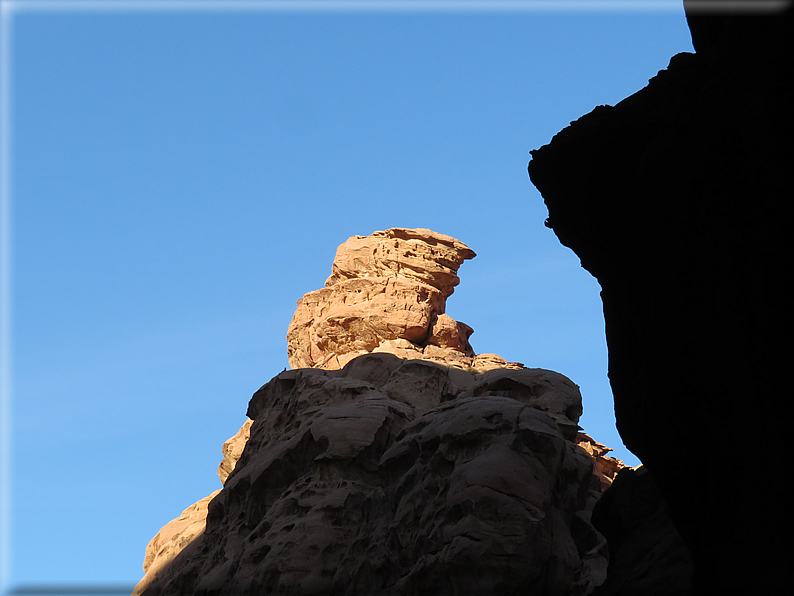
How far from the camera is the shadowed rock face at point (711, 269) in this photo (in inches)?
428

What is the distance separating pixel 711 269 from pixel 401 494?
10.0 metres

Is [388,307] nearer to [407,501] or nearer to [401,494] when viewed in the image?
[401,494]

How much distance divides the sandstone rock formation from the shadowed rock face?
16.8m

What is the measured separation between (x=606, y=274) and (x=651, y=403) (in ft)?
7.57

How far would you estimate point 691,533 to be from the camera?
1261 centimetres

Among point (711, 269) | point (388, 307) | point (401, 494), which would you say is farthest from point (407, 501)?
point (388, 307)

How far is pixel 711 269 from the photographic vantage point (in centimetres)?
1156

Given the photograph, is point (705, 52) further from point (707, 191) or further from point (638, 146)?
point (707, 191)

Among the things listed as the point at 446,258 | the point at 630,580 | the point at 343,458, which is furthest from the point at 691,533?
the point at 446,258

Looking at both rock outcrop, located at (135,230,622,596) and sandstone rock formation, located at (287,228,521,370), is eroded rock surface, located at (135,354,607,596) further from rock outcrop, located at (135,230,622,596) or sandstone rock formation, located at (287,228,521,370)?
sandstone rock formation, located at (287,228,521,370)

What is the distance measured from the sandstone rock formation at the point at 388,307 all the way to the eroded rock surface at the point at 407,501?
6.34 m

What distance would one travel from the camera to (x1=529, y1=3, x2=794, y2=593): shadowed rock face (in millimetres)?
10875

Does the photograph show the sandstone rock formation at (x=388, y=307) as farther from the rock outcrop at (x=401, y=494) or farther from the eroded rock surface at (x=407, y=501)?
the eroded rock surface at (x=407, y=501)

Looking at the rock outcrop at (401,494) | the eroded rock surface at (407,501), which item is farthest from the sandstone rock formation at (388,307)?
the eroded rock surface at (407,501)
